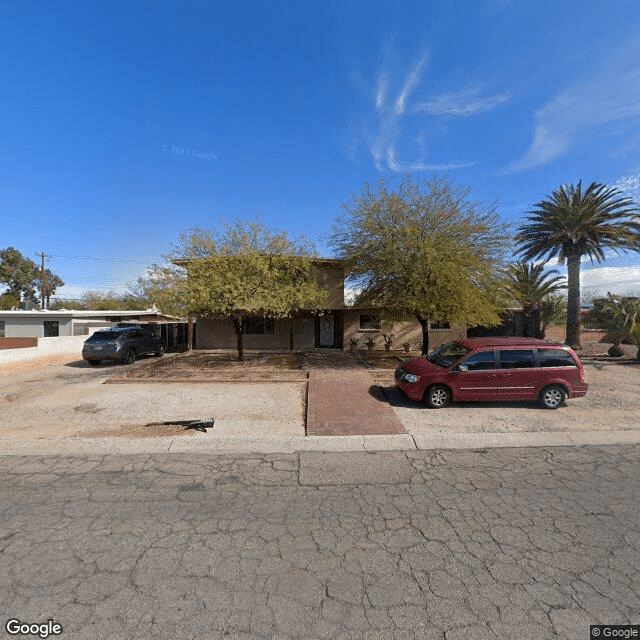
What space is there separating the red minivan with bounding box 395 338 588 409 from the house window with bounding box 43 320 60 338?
78.5ft

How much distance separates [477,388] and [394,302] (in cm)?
567

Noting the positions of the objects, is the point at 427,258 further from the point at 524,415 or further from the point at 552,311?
the point at 552,311

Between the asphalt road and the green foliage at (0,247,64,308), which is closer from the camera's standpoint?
the asphalt road

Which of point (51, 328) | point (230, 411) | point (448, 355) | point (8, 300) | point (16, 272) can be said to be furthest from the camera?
point (16, 272)

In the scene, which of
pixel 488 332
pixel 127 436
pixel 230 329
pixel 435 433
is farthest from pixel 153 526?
pixel 488 332

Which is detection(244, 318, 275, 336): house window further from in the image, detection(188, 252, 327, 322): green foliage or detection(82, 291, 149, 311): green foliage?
detection(82, 291, 149, 311): green foliage

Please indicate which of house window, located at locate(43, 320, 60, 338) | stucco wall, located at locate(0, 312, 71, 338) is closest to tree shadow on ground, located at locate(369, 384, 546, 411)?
house window, located at locate(43, 320, 60, 338)

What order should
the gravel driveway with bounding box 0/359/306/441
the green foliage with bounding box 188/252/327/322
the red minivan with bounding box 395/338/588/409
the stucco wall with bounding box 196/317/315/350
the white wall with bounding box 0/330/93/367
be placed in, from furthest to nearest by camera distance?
the stucco wall with bounding box 196/317/315/350 < the white wall with bounding box 0/330/93/367 < the green foliage with bounding box 188/252/327/322 < the red minivan with bounding box 395/338/588/409 < the gravel driveway with bounding box 0/359/306/441

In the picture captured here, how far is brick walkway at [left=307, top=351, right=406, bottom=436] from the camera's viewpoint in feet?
20.7

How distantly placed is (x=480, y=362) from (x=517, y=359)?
0.92m

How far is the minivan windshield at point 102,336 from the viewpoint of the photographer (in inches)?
540

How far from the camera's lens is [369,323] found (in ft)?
60.4

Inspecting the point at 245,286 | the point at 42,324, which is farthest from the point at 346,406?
the point at 42,324

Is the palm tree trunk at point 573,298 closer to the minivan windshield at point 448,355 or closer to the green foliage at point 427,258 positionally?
the green foliage at point 427,258
